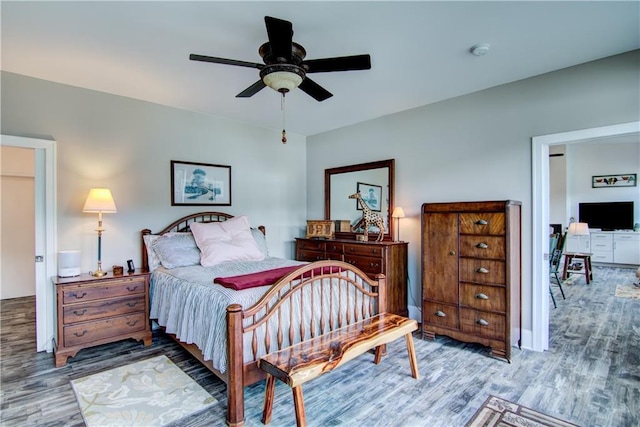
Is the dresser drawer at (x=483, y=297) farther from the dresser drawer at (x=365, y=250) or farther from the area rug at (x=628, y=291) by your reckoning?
the area rug at (x=628, y=291)

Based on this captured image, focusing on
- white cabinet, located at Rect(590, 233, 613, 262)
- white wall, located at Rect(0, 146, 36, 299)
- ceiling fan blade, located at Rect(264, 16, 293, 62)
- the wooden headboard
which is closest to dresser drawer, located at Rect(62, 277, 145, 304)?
the wooden headboard

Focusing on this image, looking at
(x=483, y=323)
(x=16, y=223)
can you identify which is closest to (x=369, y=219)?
(x=483, y=323)

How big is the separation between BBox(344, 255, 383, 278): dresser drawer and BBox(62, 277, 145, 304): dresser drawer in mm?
2401

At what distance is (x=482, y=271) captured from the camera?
3109mm

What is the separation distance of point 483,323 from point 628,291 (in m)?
4.24

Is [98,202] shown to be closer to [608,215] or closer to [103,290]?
[103,290]

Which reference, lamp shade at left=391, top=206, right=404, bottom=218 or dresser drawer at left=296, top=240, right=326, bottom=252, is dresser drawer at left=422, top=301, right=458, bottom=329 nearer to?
lamp shade at left=391, top=206, right=404, bottom=218

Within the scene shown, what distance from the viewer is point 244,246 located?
3836mm

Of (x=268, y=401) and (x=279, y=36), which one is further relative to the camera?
(x=268, y=401)

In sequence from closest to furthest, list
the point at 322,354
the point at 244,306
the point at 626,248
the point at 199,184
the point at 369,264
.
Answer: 1. the point at 322,354
2. the point at 244,306
3. the point at 369,264
4. the point at 199,184
5. the point at 626,248

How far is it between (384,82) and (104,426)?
3.59 meters

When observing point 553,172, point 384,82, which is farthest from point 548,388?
point 553,172

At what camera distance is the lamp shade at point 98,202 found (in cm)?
318

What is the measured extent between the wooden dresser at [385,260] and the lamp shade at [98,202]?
257 cm
